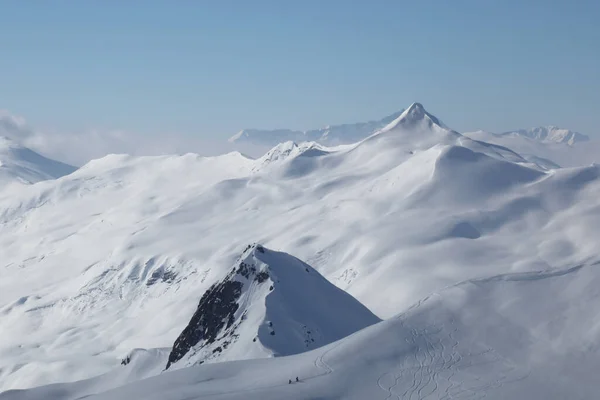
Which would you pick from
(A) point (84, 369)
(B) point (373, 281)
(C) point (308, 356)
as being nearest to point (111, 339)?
(A) point (84, 369)

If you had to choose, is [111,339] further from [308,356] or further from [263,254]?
[308,356]

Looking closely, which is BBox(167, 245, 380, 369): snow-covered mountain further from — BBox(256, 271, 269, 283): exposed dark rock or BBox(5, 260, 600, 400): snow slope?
BBox(5, 260, 600, 400): snow slope

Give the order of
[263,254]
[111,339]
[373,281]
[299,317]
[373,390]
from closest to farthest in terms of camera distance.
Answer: [373,390], [299,317], [263,254], [373,281], [111,339]

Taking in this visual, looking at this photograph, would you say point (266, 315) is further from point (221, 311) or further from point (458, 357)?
point (458, 357)

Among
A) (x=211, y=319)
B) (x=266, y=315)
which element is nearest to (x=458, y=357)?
(x=266, y=315)

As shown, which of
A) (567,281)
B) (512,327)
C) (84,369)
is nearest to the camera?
(512,327)

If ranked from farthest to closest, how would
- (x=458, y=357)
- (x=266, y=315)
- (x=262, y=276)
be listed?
(x=262, y=276)
(x=266, y=315)
(x=458, y=357)

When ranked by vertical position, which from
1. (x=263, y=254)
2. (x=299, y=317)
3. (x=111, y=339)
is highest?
(x=263, y=254)

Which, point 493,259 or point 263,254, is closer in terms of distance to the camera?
point 263,254

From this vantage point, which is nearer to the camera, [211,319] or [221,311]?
[221,311]
